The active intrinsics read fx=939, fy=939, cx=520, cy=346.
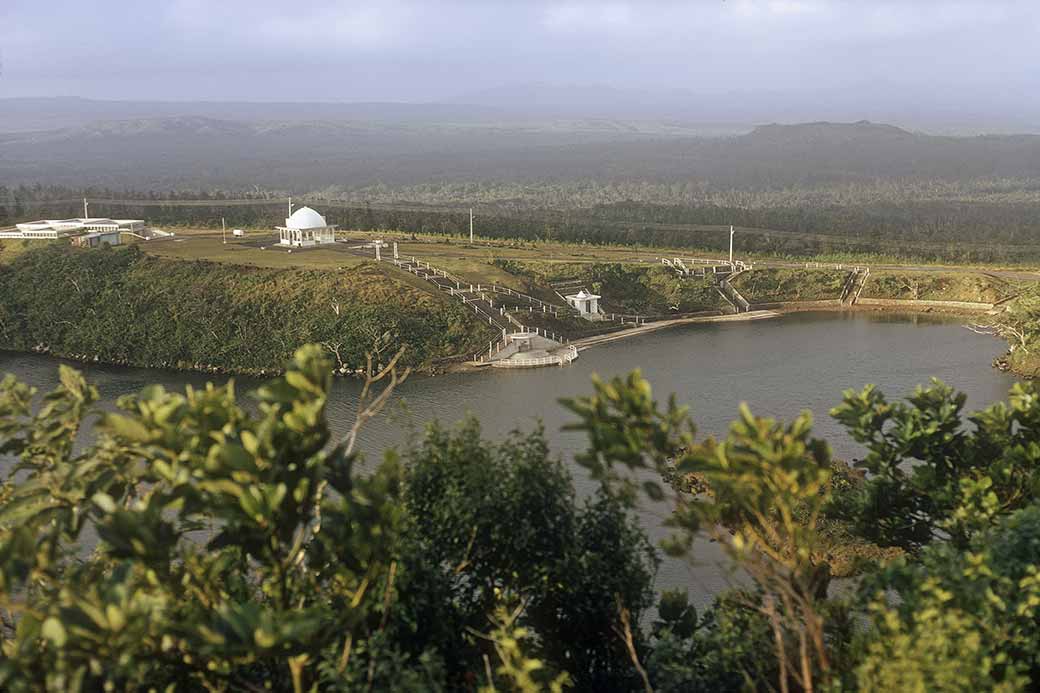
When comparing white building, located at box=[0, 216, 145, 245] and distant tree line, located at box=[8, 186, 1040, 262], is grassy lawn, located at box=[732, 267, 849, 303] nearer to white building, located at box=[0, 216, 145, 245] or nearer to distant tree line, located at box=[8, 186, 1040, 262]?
distant tree line, located at box=[8, 186, 1040, 262]

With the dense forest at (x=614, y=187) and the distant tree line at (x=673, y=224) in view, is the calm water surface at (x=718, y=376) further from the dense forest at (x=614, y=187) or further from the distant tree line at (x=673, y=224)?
the dense forest at (x=614, y=187)

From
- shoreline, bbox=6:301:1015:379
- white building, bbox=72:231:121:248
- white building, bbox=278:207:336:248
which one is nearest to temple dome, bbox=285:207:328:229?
white building, bbox=278:207:336:248

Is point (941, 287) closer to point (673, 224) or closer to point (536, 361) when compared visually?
point (536, 361)

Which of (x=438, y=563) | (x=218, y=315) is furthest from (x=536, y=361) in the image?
(x=438, y=563)

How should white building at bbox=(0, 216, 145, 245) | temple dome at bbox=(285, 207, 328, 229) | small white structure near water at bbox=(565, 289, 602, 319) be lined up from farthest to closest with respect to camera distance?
temple dome at bbox=(285, 207, 328, 229) < white building at bbox=(0, 216, 145, 245) < small white structure near water at bbox=(565, 289, 602, 319)

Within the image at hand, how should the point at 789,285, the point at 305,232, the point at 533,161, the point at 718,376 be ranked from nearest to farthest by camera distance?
the point at 718,376, the point at 789,285, the point at 305,232, the point at 533,161

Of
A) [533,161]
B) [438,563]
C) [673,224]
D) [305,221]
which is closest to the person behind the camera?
[438,563]

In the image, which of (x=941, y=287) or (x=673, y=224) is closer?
(x=941, y=287)

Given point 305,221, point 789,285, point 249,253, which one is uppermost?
point 305,221
